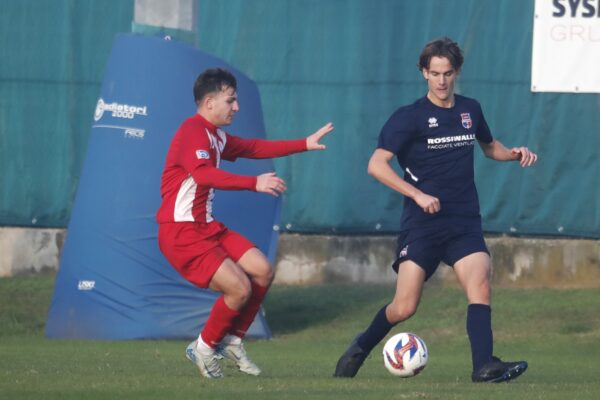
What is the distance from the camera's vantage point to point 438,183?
884cm

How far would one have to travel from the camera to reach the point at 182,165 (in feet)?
28.9

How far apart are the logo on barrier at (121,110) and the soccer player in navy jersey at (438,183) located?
432 cm

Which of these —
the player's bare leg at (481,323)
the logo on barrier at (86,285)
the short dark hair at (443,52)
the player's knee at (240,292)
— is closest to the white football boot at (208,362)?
the player's knee at (240,292)

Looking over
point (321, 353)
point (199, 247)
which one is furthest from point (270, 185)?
point (321, 353)

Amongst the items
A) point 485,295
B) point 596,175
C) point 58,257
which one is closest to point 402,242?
point 485,295

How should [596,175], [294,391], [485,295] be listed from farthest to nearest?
[596,175]
[485,295]
[294,391]

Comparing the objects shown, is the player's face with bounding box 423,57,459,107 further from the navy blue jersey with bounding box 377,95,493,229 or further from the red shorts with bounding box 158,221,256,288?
the red shorts with bounding box 158,221,256,288

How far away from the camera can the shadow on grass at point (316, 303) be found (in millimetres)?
14117

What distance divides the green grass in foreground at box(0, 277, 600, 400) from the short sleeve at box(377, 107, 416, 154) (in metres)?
1.42

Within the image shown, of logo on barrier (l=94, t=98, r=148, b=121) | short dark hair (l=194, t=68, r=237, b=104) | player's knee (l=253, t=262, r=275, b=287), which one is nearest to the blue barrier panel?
logo on barrier (l=94, t=98, r=148, b=121)

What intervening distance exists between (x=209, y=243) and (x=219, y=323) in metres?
0.49

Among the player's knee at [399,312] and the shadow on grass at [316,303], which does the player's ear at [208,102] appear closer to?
the player's knee at [399,312]

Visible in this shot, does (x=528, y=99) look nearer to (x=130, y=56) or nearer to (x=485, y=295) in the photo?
(x=130, y=56)

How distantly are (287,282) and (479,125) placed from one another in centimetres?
635
